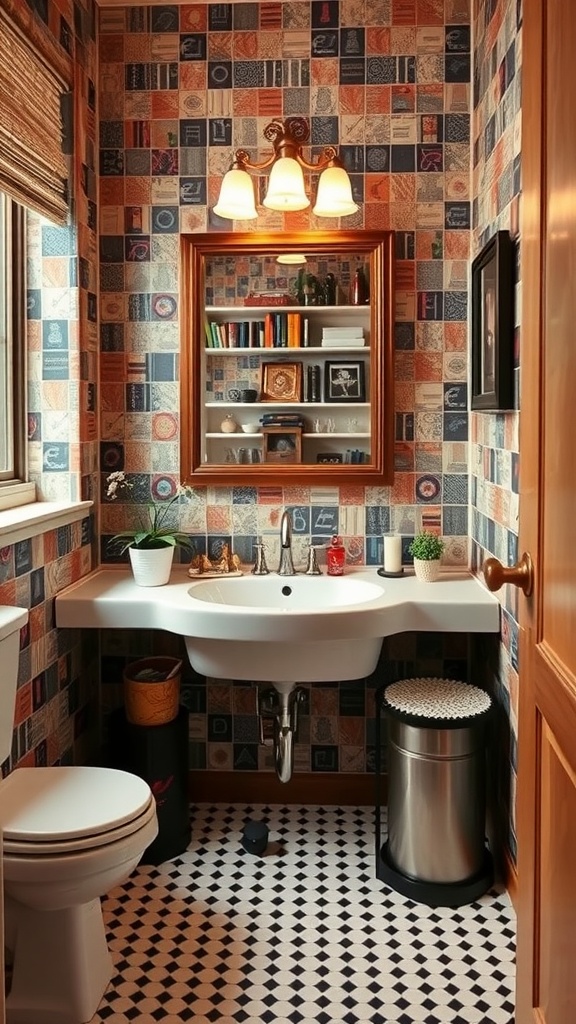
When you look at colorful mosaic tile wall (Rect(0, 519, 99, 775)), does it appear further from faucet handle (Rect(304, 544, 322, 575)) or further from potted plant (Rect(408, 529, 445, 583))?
potted plant (Rect(408, 529, 445, 583))

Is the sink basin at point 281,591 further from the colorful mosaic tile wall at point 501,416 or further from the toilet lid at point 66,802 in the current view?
the toilet lid at point 66,802

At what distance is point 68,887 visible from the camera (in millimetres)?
1785

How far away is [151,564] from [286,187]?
1.21 metres

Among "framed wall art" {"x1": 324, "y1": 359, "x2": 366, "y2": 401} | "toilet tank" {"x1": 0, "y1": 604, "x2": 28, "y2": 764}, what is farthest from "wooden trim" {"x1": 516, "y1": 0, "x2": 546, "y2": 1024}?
"framed wall art" {"x1": 324, "y1": 359, "x2": 366, "y2": 401}

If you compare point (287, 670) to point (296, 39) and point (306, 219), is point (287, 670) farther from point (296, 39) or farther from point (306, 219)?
point (296, 39)

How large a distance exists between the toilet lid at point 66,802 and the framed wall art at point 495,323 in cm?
133

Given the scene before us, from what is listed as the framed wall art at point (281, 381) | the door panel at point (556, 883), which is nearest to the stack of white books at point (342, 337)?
the framed wall art at point (281, 381)

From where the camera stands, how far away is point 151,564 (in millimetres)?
2666

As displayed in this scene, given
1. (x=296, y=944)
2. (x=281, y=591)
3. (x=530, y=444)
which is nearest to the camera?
(x=530, y=444)

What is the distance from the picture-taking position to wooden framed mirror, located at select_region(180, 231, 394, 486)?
2793mm

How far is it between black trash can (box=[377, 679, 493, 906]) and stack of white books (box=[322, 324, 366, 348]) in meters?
1.14

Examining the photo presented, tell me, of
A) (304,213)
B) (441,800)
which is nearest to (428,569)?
(441,800)

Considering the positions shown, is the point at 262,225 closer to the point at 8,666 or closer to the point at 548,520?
the point at 8,666

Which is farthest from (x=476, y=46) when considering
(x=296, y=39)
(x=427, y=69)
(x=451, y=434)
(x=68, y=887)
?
(x=68, y=887)
